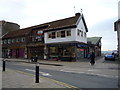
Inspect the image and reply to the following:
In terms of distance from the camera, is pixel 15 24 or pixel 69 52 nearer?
pixel 69 52

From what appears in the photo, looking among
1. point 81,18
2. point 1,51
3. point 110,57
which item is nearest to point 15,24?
point 1,51

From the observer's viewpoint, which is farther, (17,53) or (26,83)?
(17,53)

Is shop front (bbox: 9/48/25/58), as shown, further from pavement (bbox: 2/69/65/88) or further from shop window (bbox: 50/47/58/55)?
pavement (bbox: 2/69/65/88)

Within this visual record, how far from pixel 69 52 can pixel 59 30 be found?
5.27 meters

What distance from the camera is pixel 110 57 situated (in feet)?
81.6

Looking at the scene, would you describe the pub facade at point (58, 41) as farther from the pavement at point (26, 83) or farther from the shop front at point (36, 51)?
the pavement at point (26, 83)

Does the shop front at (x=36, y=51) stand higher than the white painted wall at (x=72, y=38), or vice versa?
the white painted wall at (x=72, y=38)

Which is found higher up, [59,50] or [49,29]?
[49,29]

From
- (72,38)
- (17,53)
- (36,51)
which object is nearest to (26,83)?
(72,38)

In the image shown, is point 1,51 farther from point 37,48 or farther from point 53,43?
point 53,43

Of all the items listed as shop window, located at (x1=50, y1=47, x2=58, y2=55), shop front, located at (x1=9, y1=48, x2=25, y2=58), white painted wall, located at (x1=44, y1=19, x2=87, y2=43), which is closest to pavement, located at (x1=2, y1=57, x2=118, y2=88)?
white painted wall, located at (x1=44, y1=19, x2=87, y2=43)

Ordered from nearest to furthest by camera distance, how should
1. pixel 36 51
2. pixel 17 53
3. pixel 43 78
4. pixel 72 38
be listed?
pixel 43 78 → pixel 72 38 → pixel 36 51 → pixel 17 53

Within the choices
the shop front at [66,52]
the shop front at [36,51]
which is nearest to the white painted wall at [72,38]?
the shop front at [66,52]

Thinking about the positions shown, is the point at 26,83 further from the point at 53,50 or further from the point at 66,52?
the point at 53,50
